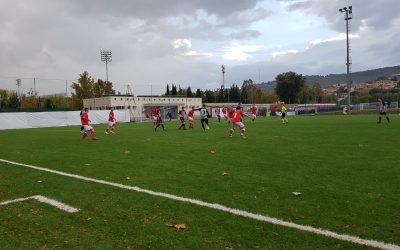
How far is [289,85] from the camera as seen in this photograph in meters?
106

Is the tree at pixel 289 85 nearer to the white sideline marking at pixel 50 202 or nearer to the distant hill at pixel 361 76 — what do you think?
the distant hill at pixel 361 76

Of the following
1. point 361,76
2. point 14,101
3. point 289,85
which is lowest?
point 14,101

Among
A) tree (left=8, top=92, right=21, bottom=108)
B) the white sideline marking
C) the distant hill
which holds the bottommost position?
the white sideline marking

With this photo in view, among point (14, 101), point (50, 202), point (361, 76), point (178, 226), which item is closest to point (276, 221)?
point (178, 226)

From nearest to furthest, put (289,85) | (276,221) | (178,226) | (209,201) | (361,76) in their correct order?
(178,226) < (276,221) < (209,201) < (289,85) < (361,76)

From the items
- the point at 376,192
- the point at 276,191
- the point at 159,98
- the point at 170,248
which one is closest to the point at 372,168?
the point at 376,192

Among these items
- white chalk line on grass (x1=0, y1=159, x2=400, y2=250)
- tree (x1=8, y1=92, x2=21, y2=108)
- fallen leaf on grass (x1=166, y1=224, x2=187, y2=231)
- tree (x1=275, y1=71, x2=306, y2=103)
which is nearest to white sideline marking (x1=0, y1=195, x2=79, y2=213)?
white chalk line on grass (x1=0, y1=159, x2=400, y2=250)

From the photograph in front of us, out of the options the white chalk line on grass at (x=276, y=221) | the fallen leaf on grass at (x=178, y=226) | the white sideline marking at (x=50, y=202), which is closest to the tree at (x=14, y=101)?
the white sideline marking at (x=50, y=202)

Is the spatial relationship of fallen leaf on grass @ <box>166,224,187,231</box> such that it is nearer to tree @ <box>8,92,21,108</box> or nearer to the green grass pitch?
the green grass pitch

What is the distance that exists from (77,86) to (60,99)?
37.1ft

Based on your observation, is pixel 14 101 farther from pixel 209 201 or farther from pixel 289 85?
pixel 209 201

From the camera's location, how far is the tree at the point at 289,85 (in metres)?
105

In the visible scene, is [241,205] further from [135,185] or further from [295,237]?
[135,185]

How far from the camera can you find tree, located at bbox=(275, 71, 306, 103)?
345ft
